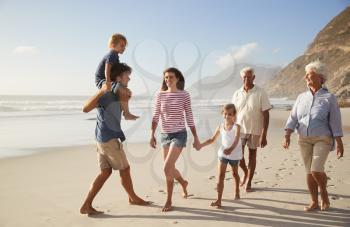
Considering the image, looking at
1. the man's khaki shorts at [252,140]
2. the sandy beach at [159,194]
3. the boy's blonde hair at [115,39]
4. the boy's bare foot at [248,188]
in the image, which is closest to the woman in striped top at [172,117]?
→ the sandy beach at [159,194]

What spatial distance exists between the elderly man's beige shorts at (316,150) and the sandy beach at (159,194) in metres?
0.65

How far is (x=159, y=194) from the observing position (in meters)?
5.70

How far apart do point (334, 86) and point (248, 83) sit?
50381mm

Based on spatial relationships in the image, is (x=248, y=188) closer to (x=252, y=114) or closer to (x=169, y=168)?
(x=252, y=114)

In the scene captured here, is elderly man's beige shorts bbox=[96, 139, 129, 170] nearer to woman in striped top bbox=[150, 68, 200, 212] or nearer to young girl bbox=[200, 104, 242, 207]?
woman in striped top bbox=[150, 68, 200, 212]

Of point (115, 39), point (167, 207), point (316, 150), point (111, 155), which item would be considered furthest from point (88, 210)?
point (316, 150)

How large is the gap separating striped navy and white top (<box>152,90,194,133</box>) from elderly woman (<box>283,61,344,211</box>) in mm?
1582

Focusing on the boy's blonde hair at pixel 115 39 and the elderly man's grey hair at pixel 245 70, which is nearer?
the boy's blonde hair at pixel 115 39

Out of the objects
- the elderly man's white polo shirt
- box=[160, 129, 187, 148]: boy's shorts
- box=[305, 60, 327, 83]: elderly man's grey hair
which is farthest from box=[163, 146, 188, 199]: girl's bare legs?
box=[305, 60, 327, 83]: elderly man's grey hair

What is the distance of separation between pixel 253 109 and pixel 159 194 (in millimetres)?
2149

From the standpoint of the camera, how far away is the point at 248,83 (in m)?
5.67

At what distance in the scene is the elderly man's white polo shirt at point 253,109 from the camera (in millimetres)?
5578

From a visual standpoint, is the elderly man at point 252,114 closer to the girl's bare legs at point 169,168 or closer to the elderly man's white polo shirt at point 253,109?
the elderly man's white polo shirt at point 253,109

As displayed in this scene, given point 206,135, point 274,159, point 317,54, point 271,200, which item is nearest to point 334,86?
point 317,54
